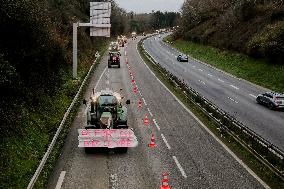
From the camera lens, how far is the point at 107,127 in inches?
806

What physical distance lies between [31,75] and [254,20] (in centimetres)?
5372

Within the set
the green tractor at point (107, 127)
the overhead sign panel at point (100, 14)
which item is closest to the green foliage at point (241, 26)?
the overhead sign panel at point (100, 14)

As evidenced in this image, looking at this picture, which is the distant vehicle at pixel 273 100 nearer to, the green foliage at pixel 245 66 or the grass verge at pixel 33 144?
the green foliage at pixel 245 66

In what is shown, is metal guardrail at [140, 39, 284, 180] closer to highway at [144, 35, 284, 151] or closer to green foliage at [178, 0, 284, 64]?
highway at [144, 35, 284, 151]

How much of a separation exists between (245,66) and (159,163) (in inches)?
1669

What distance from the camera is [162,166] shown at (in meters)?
18.9

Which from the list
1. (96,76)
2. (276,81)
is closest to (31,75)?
(96,76)

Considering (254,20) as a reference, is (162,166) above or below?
below

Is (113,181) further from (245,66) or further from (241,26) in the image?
(241,26)

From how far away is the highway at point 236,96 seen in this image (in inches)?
1096

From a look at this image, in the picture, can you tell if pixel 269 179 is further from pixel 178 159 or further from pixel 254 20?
pixel 254 20

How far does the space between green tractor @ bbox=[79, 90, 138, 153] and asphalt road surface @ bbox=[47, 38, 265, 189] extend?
2.32ft

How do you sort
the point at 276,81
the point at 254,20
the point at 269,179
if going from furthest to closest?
the point at 254,20 < the point at 276,81 < the point at 269,179

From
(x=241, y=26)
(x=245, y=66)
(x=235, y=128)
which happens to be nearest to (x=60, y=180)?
(x=235, y=128)
